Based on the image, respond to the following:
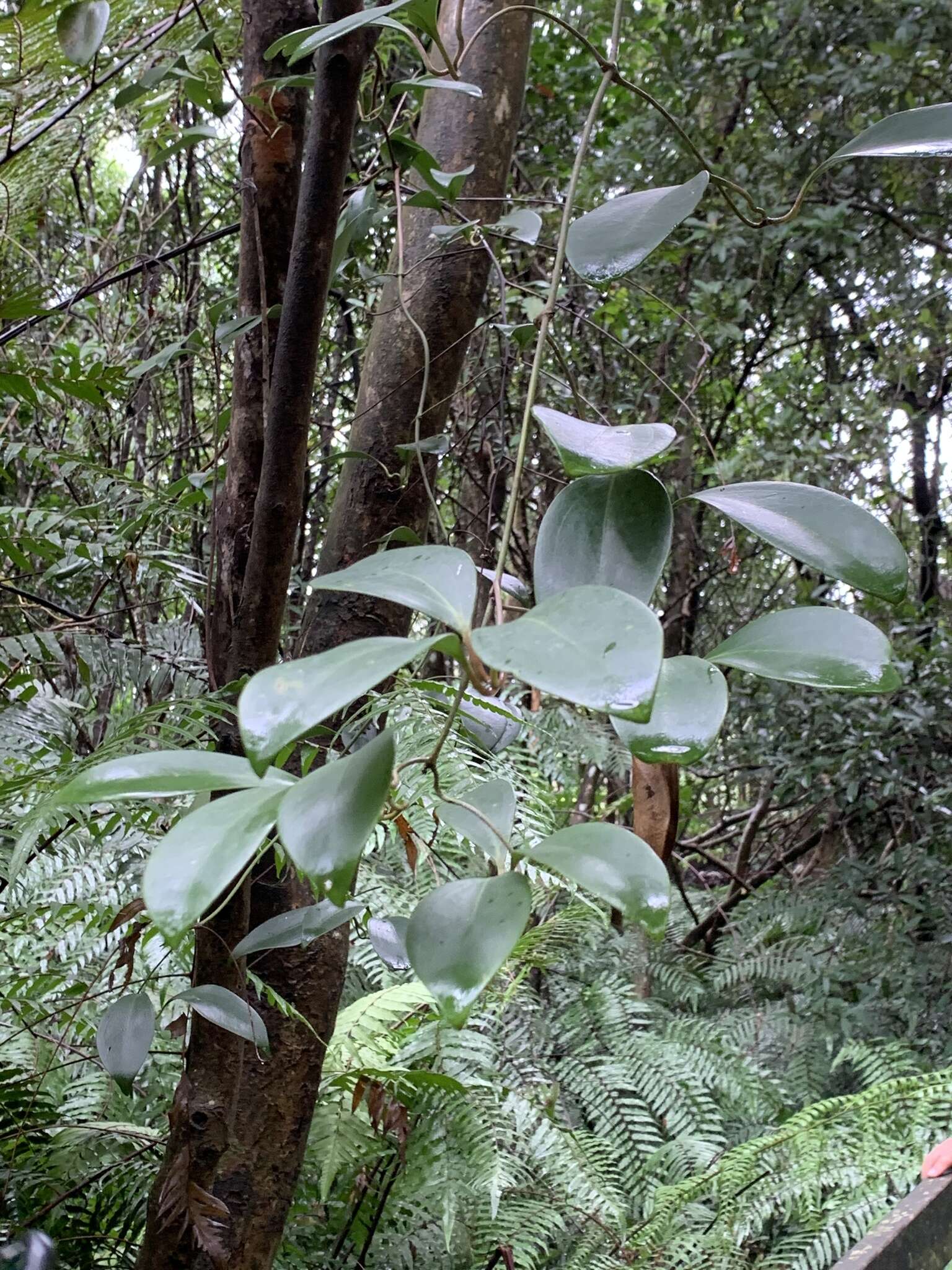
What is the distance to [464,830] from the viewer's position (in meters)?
0.34

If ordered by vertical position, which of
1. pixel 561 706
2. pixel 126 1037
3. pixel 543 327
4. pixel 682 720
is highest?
pixel 543 327

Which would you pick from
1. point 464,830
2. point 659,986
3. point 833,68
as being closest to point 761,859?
point 659,986

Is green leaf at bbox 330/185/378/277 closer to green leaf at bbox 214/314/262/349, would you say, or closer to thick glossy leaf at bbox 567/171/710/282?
green leaf at bbox 214/314/262/349

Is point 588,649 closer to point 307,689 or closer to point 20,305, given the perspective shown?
point 307,689

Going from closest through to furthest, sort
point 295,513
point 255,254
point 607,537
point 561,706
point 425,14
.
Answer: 1. point 607,537
2. point 425,14
3. point 295,513
4. point 255,254
5. point 561,706

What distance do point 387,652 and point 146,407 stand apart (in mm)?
2083

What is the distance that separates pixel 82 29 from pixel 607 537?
65 centimetres

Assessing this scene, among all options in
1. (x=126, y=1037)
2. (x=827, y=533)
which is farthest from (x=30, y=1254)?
(x=827, y=533)

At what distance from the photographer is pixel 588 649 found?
21 cm

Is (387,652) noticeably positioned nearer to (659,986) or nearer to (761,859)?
(659,986)

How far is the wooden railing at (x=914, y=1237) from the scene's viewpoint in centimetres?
77

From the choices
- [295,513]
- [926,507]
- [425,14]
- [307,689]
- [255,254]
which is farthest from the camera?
[926,507]

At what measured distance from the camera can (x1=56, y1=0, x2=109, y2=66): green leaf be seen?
0.70 m

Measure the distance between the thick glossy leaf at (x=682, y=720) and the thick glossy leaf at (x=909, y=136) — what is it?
0.64 ft
